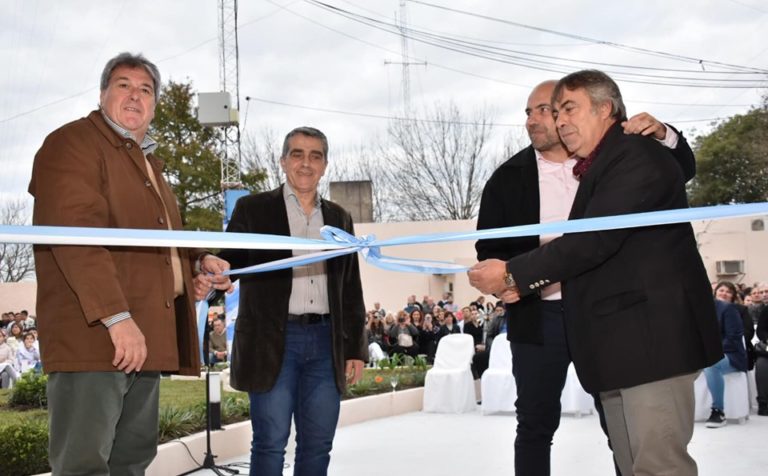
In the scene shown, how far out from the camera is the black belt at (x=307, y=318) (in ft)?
11.5

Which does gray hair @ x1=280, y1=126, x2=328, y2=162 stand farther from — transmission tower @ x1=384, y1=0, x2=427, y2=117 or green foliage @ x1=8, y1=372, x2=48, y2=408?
transmission tower @ x1=384, y1=0, x2=427, y2=117

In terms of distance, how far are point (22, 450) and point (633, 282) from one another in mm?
4047

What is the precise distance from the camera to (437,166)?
31906 millimetres

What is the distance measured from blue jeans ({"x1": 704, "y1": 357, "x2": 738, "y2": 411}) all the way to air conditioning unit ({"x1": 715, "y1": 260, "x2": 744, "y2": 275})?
21.3m

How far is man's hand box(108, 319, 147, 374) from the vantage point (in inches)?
98.0

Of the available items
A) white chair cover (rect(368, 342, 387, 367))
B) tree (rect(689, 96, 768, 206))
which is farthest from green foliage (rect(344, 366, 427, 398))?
tree (rect(689, 96, 768, 206))

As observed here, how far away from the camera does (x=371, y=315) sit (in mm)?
16031

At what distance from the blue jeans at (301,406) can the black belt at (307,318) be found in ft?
0.05

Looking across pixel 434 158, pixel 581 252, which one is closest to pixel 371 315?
pixel 581 252

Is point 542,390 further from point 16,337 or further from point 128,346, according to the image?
point 16,337

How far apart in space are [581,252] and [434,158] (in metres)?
29.3

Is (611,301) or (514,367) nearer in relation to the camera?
(611,301)

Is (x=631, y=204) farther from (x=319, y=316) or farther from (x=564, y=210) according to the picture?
(x=319, y=316)

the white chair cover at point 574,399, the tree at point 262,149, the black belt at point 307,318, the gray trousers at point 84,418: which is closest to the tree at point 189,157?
the tree at point 262,149
